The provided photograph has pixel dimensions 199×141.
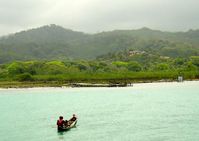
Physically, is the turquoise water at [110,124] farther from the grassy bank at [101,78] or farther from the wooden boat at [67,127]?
the grassy bank at [101,78]

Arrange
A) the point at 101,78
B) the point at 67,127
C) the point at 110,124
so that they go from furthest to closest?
the point at 101,78 → the point at 110,124 → the point at 67,127

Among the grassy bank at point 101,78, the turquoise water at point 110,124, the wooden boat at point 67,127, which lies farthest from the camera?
the grassy bank at point 101,78

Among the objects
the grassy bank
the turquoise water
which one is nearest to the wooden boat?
the turquoise water

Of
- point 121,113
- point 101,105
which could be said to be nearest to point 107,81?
point 101,105

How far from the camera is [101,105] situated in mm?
90750

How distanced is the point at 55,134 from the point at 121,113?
76.7 ft

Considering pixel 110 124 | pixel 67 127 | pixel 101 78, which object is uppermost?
pixel 101 78

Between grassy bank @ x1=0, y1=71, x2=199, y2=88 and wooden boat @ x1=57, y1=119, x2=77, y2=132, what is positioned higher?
grassy bank @ x1=0, y1=71, x2=199, y2=88

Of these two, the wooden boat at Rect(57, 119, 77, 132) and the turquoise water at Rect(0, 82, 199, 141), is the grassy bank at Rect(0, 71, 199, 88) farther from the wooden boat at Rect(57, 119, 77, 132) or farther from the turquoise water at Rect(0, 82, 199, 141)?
the wooden boat at Rect(57, 119, 77, 132)

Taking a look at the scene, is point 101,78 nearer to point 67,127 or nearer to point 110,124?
point 110,124

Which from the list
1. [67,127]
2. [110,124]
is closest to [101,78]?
[110,124]

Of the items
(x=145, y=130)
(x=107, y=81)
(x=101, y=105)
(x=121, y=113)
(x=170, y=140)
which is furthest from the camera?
(x=107, y=81)

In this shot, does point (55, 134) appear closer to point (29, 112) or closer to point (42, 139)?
point (42, 139)

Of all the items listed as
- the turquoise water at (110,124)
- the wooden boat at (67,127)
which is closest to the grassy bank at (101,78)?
the turquoise water at (110,124)
